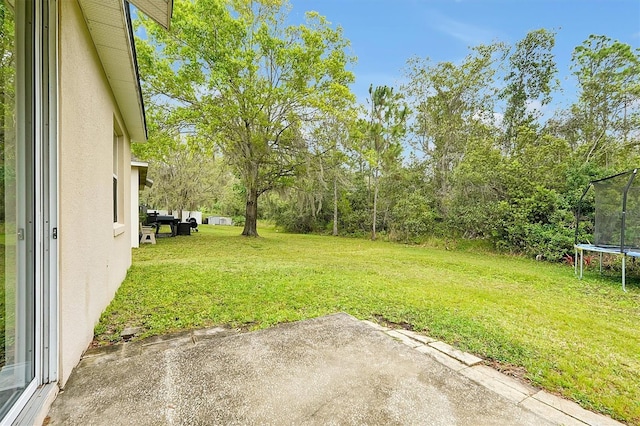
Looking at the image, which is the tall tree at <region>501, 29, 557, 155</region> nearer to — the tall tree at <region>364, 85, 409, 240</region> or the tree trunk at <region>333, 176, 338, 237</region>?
the tall tree at <region>364, 85, 409, 240</region>

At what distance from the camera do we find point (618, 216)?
224 inches

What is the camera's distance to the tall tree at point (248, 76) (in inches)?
399

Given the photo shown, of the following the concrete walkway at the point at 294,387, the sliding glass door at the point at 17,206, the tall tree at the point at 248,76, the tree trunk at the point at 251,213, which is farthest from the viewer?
the tree trunk at the point at 251,213

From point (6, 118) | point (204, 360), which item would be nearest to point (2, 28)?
point (6, 118)

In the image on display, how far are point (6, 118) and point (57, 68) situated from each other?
56 cm

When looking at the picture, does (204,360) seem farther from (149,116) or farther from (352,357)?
(149,116)

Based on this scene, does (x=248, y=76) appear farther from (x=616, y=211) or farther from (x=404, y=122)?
(x=616, y=211)

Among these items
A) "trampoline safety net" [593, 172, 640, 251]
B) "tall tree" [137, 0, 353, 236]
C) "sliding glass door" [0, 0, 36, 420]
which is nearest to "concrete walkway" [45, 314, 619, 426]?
"sliding glass door" [0, 0, 36, 420]

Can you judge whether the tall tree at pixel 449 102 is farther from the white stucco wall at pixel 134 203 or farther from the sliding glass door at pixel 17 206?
the sliding glass door at pixel 17 206

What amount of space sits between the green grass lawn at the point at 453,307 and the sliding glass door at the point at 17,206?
1.17 m

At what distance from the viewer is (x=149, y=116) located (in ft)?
33.8

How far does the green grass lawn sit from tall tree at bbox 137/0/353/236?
20.1 feet

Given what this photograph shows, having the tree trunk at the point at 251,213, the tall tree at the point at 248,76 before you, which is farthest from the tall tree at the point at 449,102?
the tree trunk at the point at 251,213

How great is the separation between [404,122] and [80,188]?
545 inches
